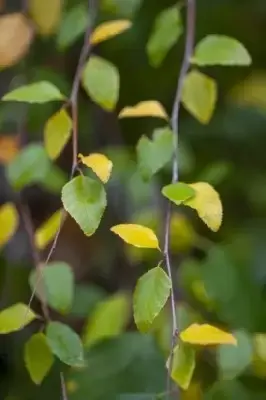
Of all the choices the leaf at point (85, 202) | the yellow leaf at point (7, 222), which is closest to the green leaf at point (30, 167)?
the yellow leaf at point (7, 222)

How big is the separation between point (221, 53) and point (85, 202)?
194 mm

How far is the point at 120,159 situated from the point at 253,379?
27 centimetres

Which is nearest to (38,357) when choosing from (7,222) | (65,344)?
(65,344)

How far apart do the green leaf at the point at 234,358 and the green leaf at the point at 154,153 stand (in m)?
0.16

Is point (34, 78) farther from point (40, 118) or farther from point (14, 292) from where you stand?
point (14, 292)

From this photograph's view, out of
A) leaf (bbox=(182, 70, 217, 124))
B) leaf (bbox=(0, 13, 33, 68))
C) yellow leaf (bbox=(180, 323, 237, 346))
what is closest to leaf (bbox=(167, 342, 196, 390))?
yellow leaf (bbox=(180, 323, 237, 346))

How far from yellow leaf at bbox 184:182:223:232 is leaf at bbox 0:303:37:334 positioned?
0.13 m

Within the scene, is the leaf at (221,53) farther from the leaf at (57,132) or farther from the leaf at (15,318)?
the leaf at (15,318)

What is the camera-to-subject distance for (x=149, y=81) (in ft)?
3.06

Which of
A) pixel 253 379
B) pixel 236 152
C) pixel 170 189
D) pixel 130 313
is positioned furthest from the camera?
pixel 236 152

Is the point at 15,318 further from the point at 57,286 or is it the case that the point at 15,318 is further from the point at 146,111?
the point at 146,111

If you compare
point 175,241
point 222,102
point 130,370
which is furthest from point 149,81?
point 130,370

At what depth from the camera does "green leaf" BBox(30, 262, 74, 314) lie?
59cm

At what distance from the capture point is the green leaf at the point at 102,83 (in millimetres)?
598
